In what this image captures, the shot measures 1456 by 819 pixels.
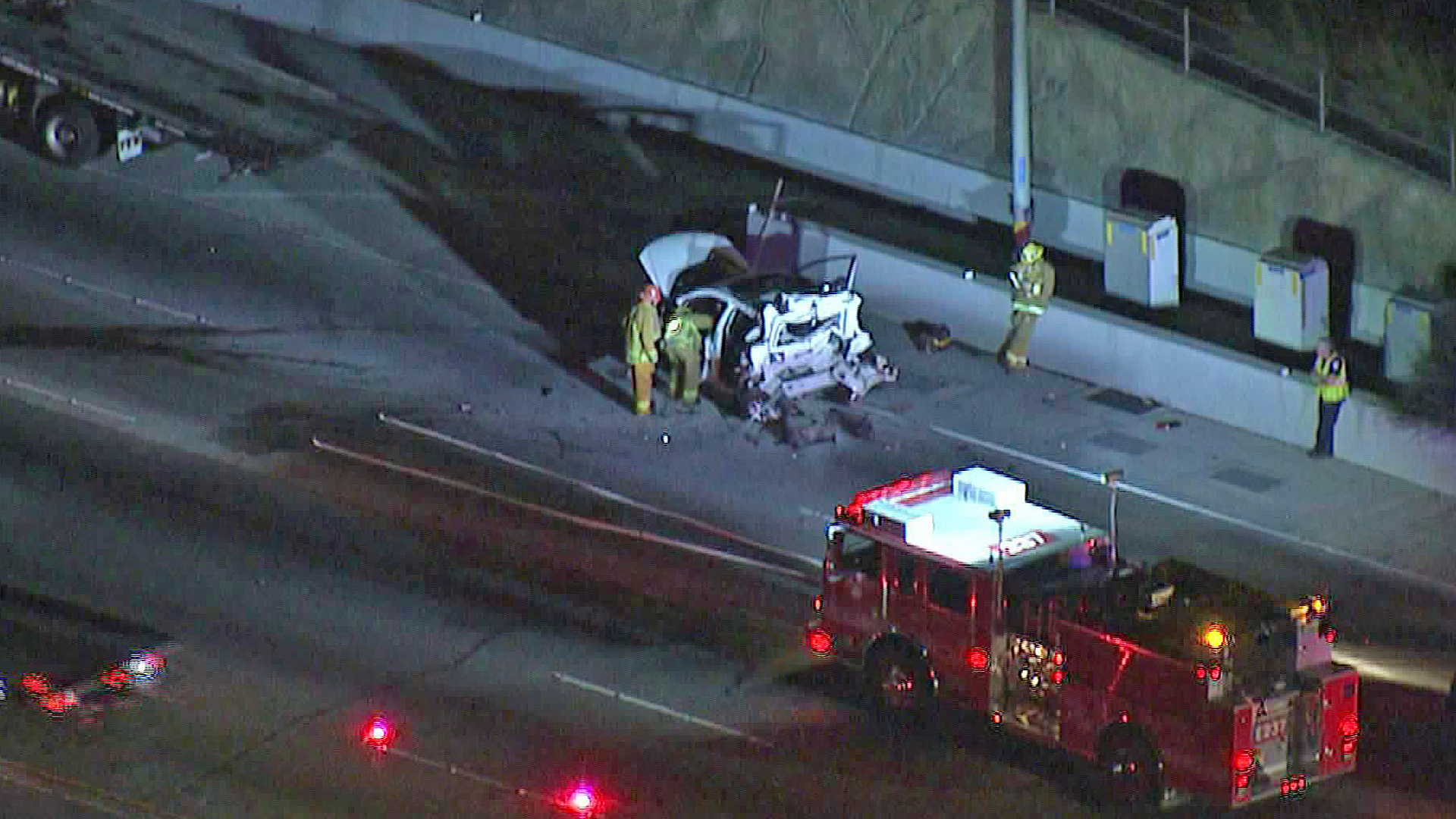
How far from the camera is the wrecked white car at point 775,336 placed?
99.5 feet

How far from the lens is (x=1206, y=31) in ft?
115

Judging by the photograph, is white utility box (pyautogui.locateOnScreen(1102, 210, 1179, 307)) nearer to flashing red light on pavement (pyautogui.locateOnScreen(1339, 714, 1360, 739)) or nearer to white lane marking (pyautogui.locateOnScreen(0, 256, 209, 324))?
white lane marking (pyautogui.locateOnScreen(0, 256, 209, 324))

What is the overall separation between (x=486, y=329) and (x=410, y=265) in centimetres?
202

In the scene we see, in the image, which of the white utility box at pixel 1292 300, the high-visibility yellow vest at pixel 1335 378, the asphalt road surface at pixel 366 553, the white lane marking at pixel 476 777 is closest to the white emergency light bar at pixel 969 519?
the asphalt road surface at pixel 366 553

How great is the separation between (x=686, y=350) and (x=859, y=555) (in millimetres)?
7067

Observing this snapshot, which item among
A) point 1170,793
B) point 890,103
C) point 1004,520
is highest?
point 890,103

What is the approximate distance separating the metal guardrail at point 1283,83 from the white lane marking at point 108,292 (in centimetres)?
1167

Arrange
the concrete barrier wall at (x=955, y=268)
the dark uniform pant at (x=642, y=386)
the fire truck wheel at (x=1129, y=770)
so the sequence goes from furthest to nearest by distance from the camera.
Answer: the concrete barrier wall at (x=955, y=268)
the dark uniform pant at (x=642, y=386)
the fire truck wheel at (x=1129, y=770)

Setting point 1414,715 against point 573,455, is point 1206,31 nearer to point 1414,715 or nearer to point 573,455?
point 573,455

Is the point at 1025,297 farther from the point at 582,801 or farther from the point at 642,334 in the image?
the point at 582,801

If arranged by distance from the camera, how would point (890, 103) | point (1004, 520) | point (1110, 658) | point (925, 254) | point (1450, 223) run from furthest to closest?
point (890, 103) < point (925, 254) < point (1450, 223) < point (1004, 520) < point (1110, 658)

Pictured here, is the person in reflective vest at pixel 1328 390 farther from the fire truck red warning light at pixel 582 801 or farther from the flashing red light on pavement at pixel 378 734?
the flashing red light on pavement at pixel 378 734

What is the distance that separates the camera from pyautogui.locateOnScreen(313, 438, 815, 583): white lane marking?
27.0 meters

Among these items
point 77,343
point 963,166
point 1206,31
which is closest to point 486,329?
point 77,343
